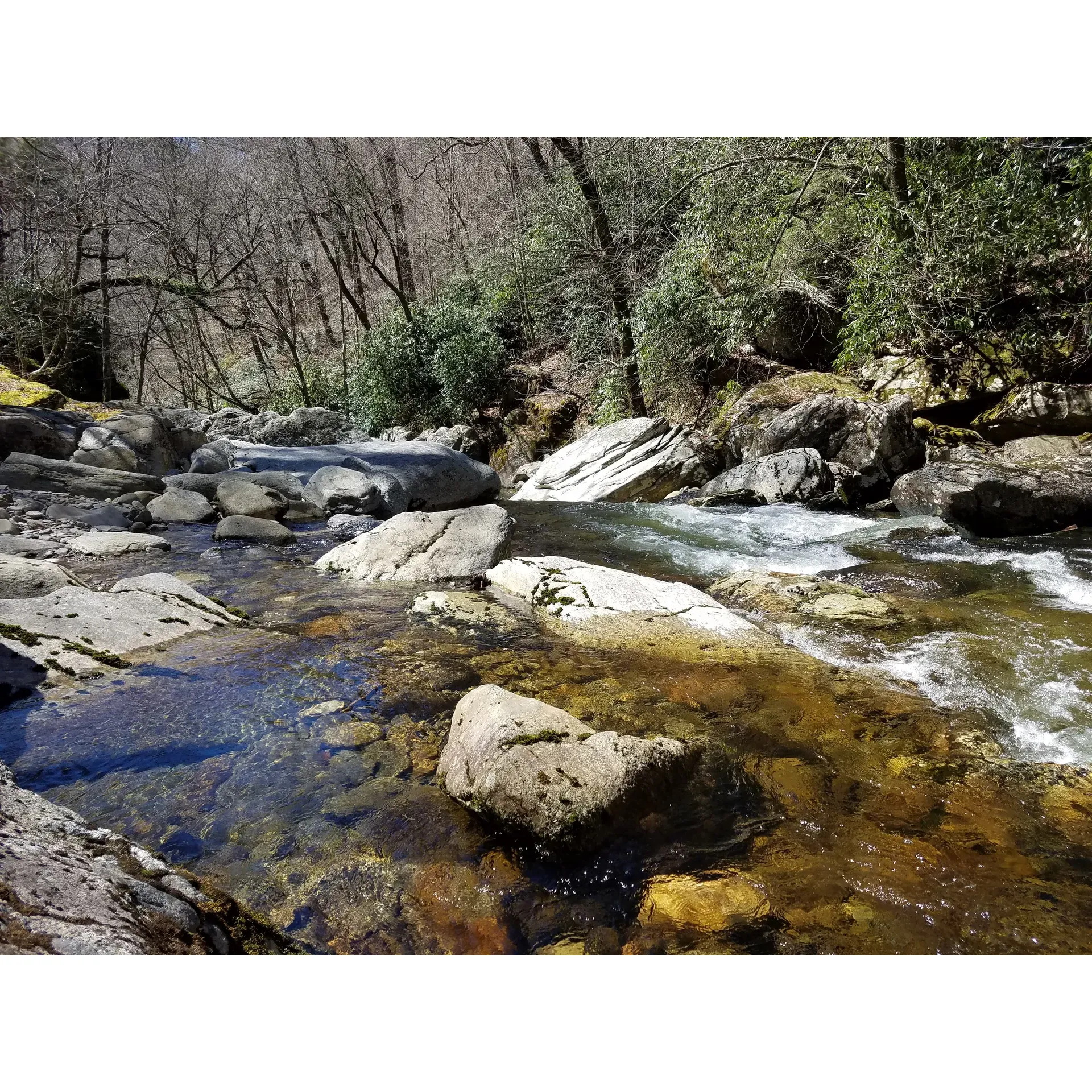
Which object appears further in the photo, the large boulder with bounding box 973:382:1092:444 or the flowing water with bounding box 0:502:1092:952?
the large boulder with bounding box 973:382:1092:444

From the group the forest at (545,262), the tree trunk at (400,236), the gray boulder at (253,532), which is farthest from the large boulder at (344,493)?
the tree trunk at (400,236)

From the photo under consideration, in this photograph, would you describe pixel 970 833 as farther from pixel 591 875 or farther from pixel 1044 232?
pixel 1044 232

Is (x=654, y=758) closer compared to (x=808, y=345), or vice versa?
(x=654, y=758)

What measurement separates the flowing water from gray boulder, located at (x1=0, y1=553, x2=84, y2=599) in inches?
45.3

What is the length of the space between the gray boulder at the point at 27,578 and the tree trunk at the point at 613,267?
232 inches

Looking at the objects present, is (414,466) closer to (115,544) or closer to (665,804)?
(115,544)

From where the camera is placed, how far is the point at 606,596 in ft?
13.3

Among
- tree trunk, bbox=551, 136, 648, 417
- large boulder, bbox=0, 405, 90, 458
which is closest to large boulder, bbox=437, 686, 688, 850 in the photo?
tree trunk, bbox=551, 136, 648, 417

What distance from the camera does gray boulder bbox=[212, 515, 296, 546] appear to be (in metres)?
6.24

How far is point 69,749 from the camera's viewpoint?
2.45 m

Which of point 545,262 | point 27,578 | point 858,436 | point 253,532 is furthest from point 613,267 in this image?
point 27,578

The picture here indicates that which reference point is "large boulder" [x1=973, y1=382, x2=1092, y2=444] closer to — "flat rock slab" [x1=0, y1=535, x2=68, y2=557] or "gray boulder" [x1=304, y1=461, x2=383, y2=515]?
"gray boulder" [x1=304, y1=461, x2=383, y2=515]
